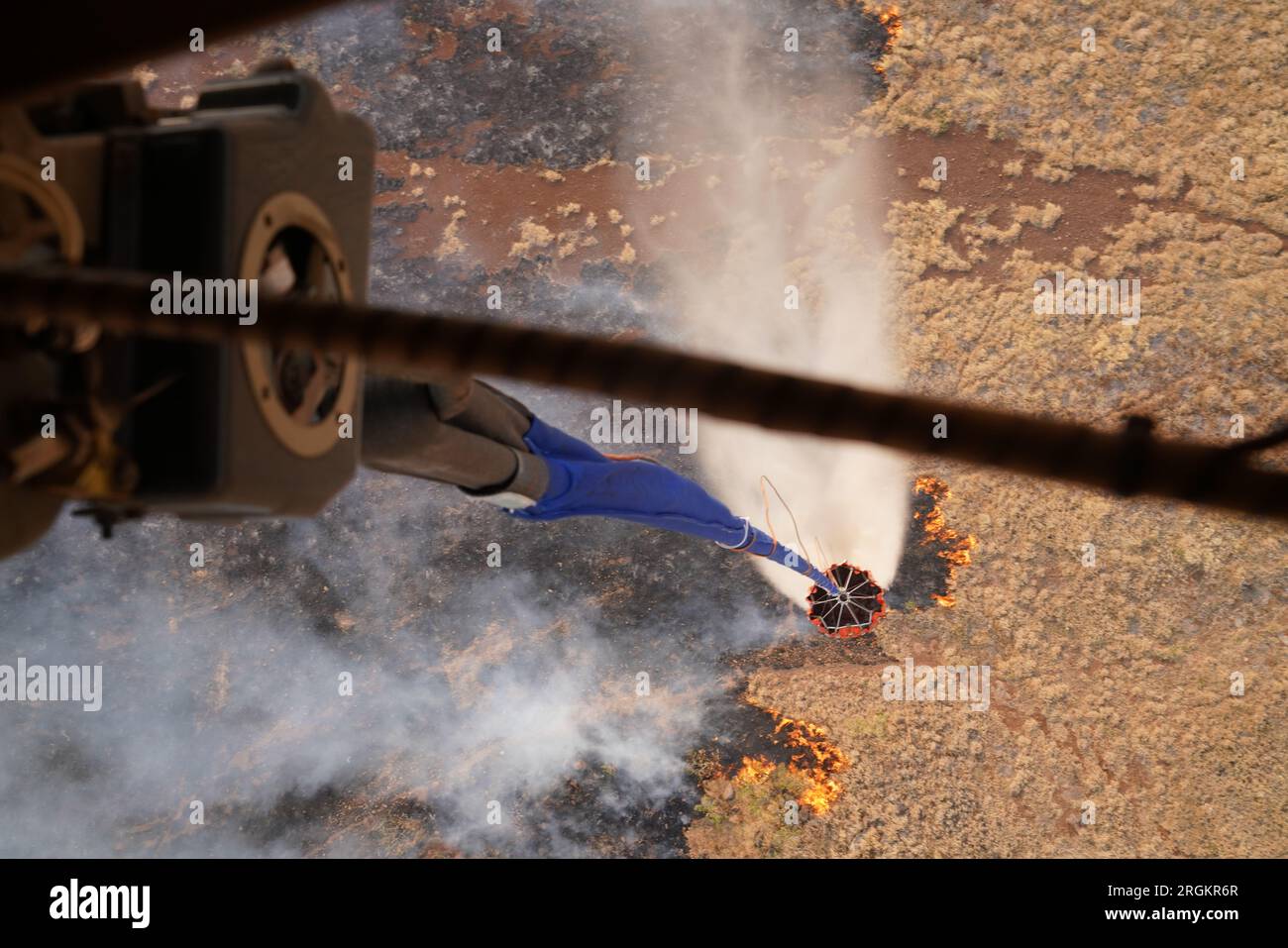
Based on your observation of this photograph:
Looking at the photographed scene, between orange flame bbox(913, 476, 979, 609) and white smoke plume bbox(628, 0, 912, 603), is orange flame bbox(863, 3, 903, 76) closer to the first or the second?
white smoke plume bbox(628, 0, 912, 603)

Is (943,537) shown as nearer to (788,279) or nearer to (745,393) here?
(788,279)

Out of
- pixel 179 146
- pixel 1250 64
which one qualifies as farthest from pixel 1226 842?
pixel 179 146

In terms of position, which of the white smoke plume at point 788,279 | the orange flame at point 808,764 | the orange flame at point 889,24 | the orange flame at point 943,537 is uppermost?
the orange flame at point 889,24

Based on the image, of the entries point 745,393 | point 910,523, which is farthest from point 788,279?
point 745,393

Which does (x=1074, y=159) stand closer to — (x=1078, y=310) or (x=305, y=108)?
(x=1078, y=310)

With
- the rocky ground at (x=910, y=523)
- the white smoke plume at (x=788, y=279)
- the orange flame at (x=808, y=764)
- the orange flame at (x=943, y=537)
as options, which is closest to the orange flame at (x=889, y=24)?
the rocky ground at (x=910, y=523)

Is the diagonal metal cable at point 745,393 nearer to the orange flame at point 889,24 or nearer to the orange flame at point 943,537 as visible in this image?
the orange flame at point 943,537
